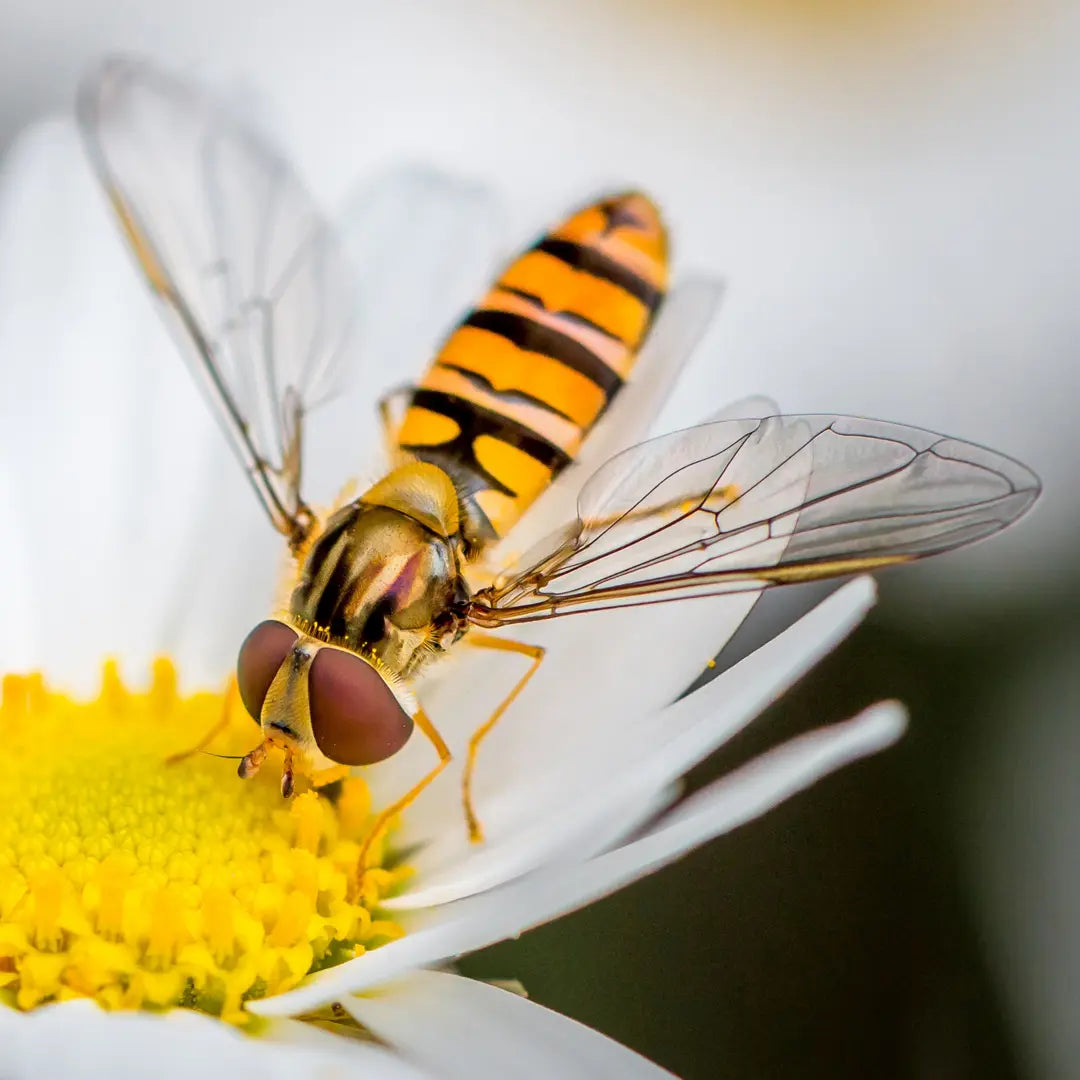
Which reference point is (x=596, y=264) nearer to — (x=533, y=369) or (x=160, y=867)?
(x=533, y=369)

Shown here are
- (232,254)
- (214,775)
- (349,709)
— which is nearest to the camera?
(349,709)

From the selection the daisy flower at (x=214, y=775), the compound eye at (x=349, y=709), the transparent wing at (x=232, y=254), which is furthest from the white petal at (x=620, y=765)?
the transparent wing at (x=232, y=254)

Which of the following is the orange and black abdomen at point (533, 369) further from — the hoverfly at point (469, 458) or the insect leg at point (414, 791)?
the insect leg at point (414, 791)

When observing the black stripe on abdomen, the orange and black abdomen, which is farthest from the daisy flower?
the black stripe on abdomen

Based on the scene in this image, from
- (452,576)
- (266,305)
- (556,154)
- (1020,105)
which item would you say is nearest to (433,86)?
(556,154)

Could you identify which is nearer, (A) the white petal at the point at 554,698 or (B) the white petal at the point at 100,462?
(A) the white petal at the point at 554,698

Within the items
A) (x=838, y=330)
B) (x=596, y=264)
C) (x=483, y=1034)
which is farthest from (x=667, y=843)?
(x=838, y=330)
